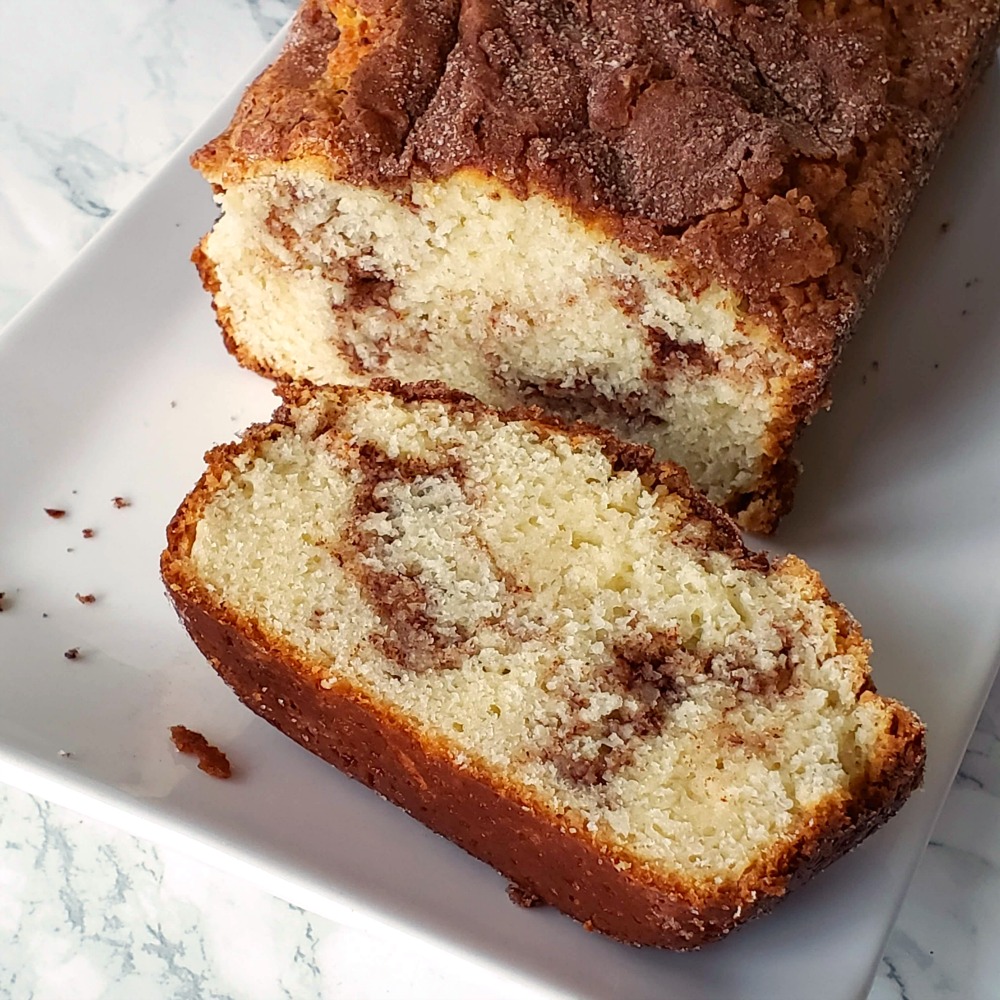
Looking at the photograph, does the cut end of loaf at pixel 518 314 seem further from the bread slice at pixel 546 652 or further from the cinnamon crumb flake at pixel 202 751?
the cinnamon crumb flake at pixel 202 751

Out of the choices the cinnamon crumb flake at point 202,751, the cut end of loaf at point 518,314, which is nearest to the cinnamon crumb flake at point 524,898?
the cinnamon crumb flake at point 202,751

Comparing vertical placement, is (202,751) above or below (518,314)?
below

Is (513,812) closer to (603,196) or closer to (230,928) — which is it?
(230,928)

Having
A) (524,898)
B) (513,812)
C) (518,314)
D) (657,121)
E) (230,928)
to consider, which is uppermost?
(657,121)

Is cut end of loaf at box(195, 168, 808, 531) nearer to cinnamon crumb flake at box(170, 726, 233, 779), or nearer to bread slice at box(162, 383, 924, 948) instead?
bread slice at box(162, 383, 924, 948)

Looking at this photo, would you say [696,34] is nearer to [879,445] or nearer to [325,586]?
[879,445]

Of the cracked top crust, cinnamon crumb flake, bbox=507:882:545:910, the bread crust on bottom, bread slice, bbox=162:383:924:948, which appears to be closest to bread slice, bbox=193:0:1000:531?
the cracked top crust

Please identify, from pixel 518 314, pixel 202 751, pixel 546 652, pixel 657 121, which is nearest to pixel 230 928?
pixel 202 751

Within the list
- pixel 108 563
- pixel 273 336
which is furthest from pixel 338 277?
pixel 108 563
